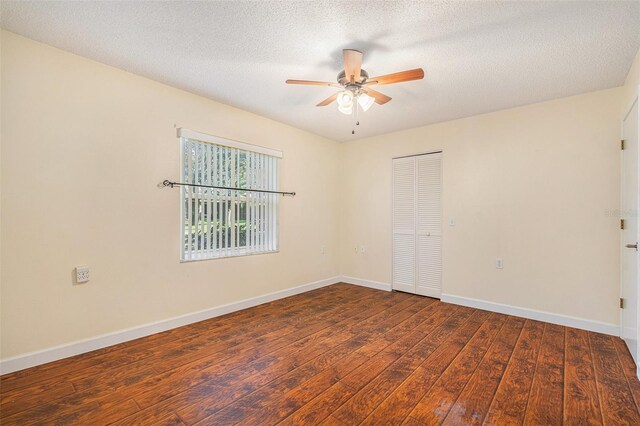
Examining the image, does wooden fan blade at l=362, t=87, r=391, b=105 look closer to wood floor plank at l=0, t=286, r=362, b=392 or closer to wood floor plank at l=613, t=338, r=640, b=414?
wood floor plank at l=0, t=286, r=362, b=392

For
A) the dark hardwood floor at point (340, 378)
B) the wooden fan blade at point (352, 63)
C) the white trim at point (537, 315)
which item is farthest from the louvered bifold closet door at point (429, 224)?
the wooden fan blade at point (352, 63)

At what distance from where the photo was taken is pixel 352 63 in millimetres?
2203

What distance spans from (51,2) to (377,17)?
207 centimetres

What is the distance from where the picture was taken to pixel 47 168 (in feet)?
7.63

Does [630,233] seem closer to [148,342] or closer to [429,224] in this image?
[429,224]

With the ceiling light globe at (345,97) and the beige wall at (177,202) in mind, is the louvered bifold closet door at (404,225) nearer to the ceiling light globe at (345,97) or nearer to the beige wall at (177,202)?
the beige wall at (177,202)

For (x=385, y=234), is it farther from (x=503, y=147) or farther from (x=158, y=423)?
(x=158, y=423)

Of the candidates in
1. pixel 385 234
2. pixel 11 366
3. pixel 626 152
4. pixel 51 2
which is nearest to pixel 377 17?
Result: pixel 51 2

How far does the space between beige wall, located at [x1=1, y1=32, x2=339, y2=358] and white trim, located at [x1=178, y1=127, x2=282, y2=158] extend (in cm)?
10

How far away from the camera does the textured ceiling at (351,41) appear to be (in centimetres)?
189

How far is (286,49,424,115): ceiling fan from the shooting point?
217 centimetres

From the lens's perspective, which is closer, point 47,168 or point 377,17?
point 377,17

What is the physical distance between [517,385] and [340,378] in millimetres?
1214

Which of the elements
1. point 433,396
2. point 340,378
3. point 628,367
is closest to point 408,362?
point 433,396
